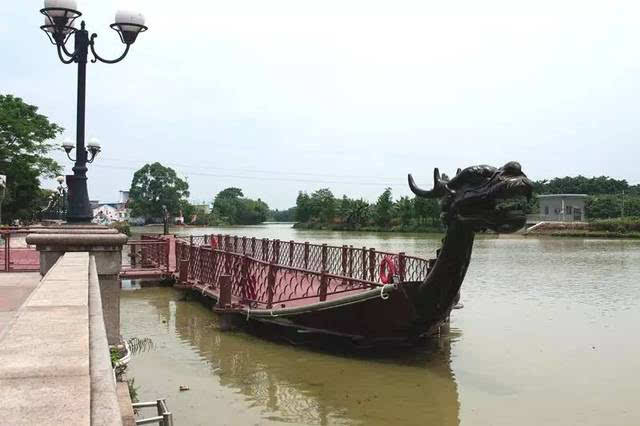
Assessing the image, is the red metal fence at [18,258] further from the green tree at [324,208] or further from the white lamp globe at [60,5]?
the green tree at [324,208]

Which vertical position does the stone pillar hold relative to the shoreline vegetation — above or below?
above

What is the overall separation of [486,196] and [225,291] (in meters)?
5.71

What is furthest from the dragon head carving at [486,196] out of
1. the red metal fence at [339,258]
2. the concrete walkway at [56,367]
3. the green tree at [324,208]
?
the green tree at [324,208]

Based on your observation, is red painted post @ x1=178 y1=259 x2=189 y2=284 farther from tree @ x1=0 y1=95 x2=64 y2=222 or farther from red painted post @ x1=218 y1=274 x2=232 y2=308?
tree @ x1=0 y1=95 x2=64 y2=222

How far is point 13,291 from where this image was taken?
7938mm

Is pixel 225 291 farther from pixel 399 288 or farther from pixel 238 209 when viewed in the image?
pixel 238 209

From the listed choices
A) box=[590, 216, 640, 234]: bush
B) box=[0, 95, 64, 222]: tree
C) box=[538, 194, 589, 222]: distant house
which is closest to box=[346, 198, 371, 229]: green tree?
box=[538, 194, 589, 222]: distant house

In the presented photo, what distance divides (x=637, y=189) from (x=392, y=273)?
10303 cm

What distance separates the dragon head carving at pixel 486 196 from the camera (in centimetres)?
830

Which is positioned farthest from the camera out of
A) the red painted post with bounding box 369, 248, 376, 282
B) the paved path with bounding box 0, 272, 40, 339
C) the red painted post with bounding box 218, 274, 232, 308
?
the red painted post with bounding box 369, 248, 376, 282

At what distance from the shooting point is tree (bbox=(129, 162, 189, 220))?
105062 millimetres

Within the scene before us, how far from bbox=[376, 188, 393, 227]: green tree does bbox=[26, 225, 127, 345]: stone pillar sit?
75116mm

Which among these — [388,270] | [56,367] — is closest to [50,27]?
[388,270]

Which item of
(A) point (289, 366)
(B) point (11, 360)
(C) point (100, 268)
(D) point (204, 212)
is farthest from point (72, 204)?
(D) point (204, 212)
